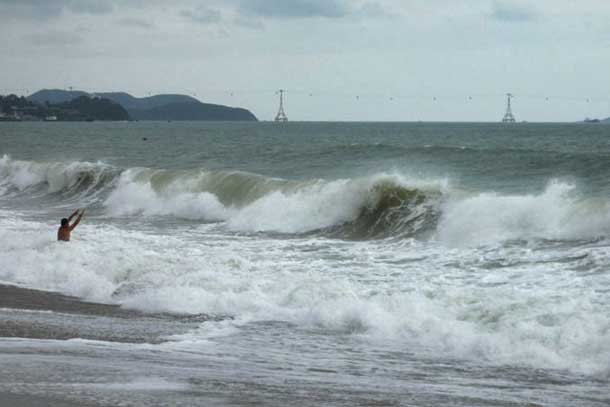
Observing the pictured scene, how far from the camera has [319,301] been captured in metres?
12.8

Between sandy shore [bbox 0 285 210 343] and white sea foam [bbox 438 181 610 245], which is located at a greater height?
white sea foam [bbox 438 181 610 245]

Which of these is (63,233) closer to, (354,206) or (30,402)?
(354,206)

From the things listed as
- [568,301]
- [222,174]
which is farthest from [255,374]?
[222,174]

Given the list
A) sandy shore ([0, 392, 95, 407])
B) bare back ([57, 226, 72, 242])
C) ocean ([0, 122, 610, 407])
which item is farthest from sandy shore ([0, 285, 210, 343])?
bare back ([57, 226, 72, 242])

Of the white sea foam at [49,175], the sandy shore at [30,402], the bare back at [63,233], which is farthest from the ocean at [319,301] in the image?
the white sea foam at [49,175]

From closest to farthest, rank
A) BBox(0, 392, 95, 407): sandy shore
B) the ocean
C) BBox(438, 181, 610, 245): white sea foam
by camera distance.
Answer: BBox(0, 392, 95, 407): sandy shore < the ocean < BBox(438, 181, 610, 245): white sea foam

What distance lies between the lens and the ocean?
864cm

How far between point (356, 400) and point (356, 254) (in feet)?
31.8

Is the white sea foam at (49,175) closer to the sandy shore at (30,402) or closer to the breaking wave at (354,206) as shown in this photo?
the breaking wave at (354,206)

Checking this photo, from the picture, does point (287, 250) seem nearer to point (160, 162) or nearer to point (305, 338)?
point (305, 338)

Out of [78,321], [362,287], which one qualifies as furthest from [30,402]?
[362,287]

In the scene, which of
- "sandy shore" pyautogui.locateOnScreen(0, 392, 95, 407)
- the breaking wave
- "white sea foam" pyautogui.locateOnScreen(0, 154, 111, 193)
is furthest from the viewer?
"white sea foam" pyautogui.locateOnScreen(0, 154, 111, 193)

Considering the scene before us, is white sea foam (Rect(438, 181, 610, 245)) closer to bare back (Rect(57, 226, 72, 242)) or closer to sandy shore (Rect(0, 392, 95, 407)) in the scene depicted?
bare back (Rect(57, 226, 72, 242))

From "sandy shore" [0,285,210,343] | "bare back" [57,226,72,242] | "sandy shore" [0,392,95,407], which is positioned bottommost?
"sandy shore" [0,285,210,343]
